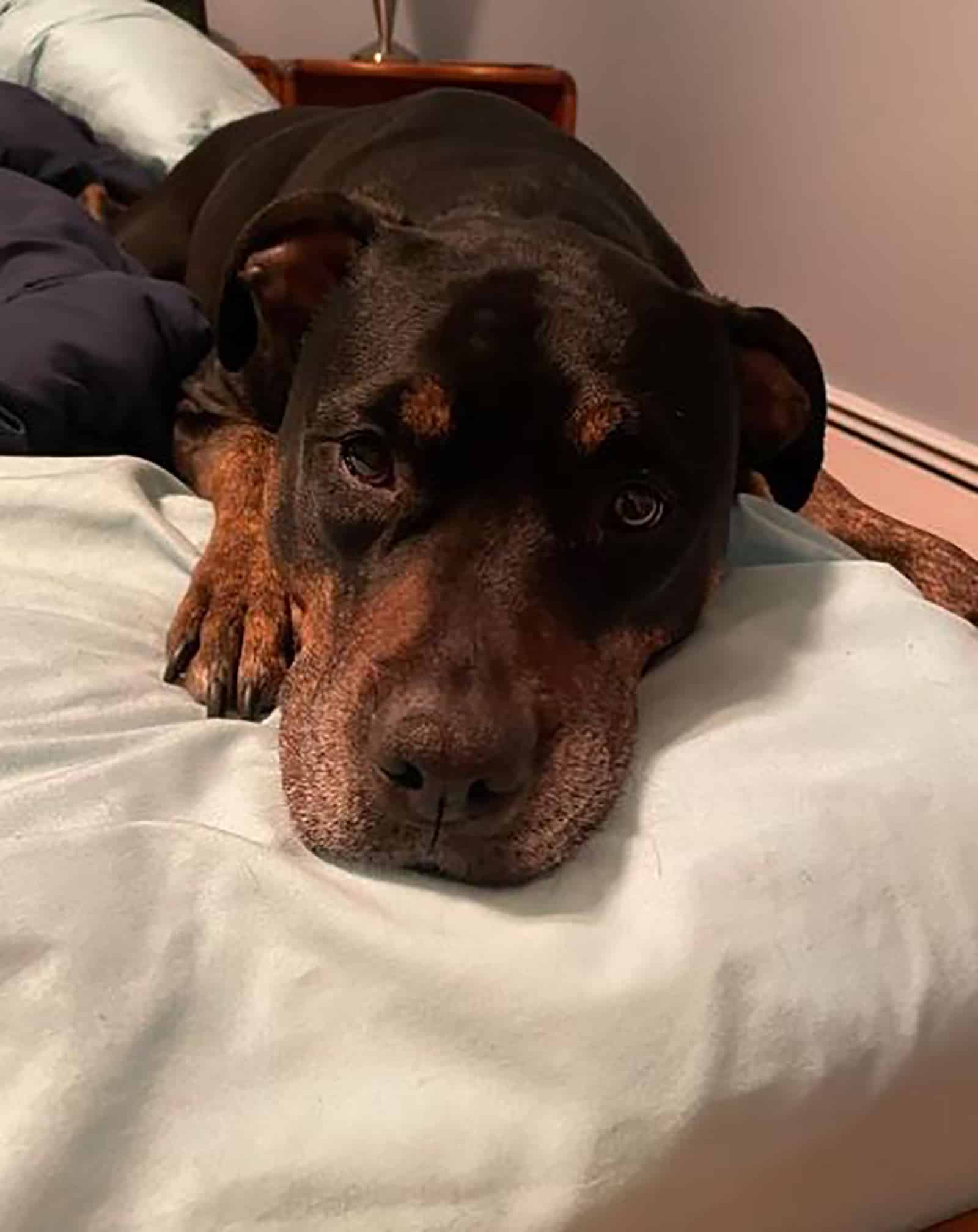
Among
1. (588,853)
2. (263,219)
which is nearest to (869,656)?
(588,853)

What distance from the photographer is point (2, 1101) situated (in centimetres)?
103

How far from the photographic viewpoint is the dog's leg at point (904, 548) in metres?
2.28

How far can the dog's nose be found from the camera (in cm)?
124

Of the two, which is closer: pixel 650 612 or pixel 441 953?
pixel 441 953

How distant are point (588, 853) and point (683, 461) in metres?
0.48

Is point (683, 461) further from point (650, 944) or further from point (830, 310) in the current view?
point (830, 310)

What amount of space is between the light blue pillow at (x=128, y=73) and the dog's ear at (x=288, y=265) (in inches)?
63.1

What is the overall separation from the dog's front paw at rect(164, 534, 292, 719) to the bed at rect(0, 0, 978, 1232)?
0.10 metres

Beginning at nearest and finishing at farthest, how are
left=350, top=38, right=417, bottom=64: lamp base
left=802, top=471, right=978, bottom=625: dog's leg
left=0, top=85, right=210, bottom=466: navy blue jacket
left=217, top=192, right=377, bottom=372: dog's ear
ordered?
1. left=217, top=192, right=377, bottom=372: dog's ear
2. left=0, top=85, right=210, bottom=466: navy blue jacket
3. left=802, top=471, right=978, bottom=625: dog's leg
4. left=350, top=38, right=417, bottom=64: lamp base

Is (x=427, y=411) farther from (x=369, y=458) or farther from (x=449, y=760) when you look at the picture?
(x=449, y=760)

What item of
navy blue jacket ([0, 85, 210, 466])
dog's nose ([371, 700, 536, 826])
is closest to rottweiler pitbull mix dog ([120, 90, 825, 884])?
dog's nose ([371, 700, 536, 826])

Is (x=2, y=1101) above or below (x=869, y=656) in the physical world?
below

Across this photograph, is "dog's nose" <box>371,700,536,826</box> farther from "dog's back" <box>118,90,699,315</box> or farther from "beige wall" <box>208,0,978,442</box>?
"beige wall" <box>208,0,978,442</box>

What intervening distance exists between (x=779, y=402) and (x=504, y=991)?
0.95m
